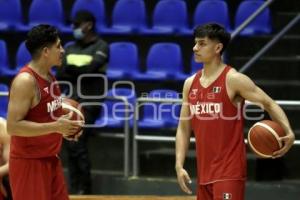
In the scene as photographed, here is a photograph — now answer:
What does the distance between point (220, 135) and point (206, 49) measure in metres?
0.58

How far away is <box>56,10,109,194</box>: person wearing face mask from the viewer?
302 inches

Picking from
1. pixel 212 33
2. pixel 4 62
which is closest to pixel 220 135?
pixel 212 33

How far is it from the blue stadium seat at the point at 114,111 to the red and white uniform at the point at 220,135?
2.67 metres

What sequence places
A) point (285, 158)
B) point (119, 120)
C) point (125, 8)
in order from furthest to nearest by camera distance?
1. point (125, 8)
2. point (119, 120)
3. point (285, 158)

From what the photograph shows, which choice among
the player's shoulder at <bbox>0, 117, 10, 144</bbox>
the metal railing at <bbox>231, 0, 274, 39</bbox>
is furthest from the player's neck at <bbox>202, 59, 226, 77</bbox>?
the metal railing at <bbox>231, 0, 274, 39</bbox>

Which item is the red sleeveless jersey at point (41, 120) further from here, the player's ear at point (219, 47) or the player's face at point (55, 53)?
the player's ear at point (219, 47)

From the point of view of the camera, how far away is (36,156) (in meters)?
5.13

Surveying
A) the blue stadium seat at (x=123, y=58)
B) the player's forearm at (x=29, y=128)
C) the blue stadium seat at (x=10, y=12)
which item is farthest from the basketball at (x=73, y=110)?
the blue stadium seat at (x=10, y=12)

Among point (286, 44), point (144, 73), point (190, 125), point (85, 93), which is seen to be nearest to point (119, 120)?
point (85, 93)

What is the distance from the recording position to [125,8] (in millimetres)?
9875

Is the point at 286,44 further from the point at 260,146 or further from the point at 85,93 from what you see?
the point at 260,146

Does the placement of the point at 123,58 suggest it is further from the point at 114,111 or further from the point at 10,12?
the point at 10,12

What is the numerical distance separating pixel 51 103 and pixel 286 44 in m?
4.38

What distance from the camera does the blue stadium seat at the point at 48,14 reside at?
396 inches
